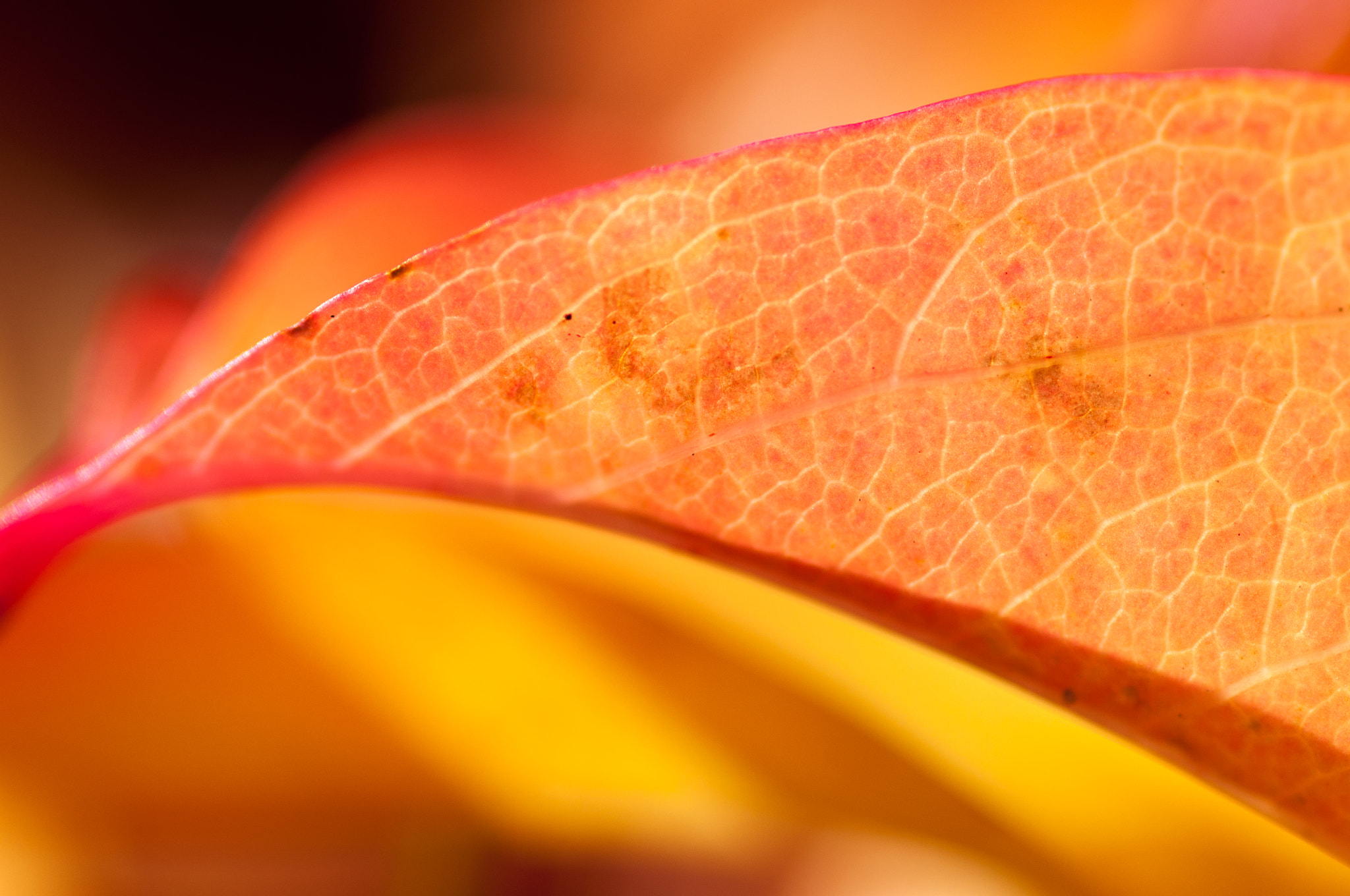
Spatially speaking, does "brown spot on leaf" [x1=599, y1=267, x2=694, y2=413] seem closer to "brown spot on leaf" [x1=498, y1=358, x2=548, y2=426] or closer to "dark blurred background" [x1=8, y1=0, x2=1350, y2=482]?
"brown spot on leaf" [x1=498, y1=358, x2=548, y2=426]

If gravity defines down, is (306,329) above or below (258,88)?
below

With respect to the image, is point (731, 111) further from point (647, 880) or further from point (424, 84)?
point (647, 880)

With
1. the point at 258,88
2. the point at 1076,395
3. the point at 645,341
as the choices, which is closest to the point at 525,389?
the point at 645,341

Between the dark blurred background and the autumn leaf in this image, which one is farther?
the dark blurred background

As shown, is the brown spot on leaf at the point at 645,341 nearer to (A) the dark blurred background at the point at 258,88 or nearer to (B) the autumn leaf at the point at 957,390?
Result: (B) the autumn leaf at the point at 957,390

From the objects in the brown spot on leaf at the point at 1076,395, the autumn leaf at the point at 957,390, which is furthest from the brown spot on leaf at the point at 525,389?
the brown spot on leaf at the point at 1076,395

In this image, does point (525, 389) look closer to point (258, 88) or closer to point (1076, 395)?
point (1076, 395)

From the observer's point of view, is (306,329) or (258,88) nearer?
(306,329)

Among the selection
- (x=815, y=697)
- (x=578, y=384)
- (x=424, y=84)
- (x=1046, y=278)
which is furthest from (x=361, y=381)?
(x=424, y=84)

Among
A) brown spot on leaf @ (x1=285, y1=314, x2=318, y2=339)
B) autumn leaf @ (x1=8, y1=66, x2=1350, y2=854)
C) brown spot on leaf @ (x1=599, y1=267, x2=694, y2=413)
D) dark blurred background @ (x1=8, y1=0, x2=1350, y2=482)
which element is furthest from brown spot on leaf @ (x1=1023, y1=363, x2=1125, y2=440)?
dark blurred background @ (x1=8, y1=0, x2=1350, y2=482)
